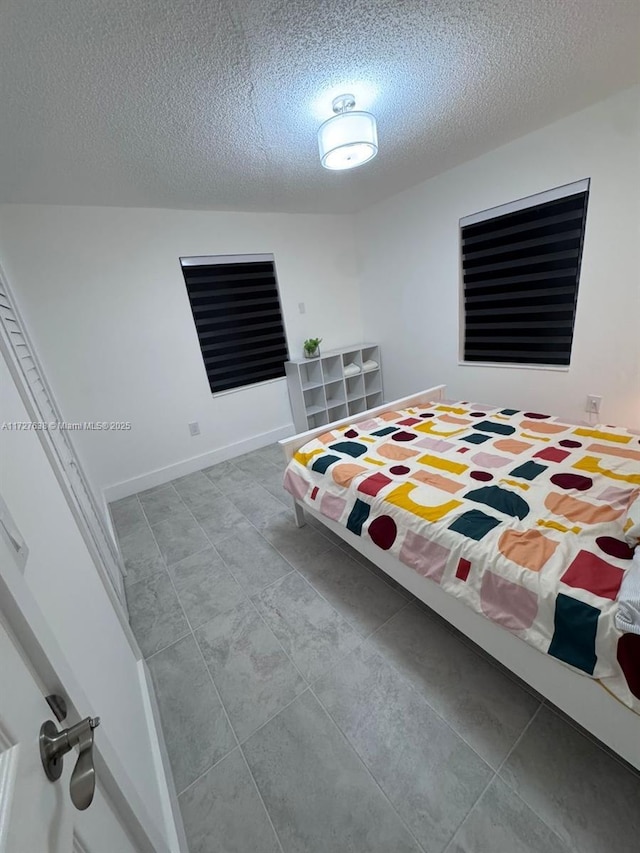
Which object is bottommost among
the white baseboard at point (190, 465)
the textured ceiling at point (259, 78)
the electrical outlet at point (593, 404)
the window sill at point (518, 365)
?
the white baseboard at point (190, 465)

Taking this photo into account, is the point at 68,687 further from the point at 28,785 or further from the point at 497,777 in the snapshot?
the point at 497,777

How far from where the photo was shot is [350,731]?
1208 millimetres

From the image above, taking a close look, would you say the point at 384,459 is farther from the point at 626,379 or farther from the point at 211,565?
the point at 626,379

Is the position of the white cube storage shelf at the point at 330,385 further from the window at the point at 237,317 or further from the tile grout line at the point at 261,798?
the tile grout line at the point at 261,798

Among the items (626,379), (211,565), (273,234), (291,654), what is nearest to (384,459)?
(291,654)

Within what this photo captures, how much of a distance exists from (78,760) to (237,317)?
3.35 metres

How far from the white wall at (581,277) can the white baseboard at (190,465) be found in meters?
Answer: 1.68

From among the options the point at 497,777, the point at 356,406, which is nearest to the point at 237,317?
the point at 356,406

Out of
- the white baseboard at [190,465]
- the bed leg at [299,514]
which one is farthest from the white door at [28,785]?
the white baseboard at [190,465]

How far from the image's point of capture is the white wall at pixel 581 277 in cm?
218

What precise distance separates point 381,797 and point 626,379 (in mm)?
2810

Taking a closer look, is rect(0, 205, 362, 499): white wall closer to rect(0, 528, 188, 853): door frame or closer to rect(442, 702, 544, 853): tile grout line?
rect(0, 528, 188, 853): door frame

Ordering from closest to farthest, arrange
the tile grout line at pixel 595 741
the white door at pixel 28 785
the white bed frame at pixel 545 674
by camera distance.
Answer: the white door at pixel 28 785
the white bed frame at pixel 545 674
the tile grout line at pixel 595 741

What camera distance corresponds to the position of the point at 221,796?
1094mm
